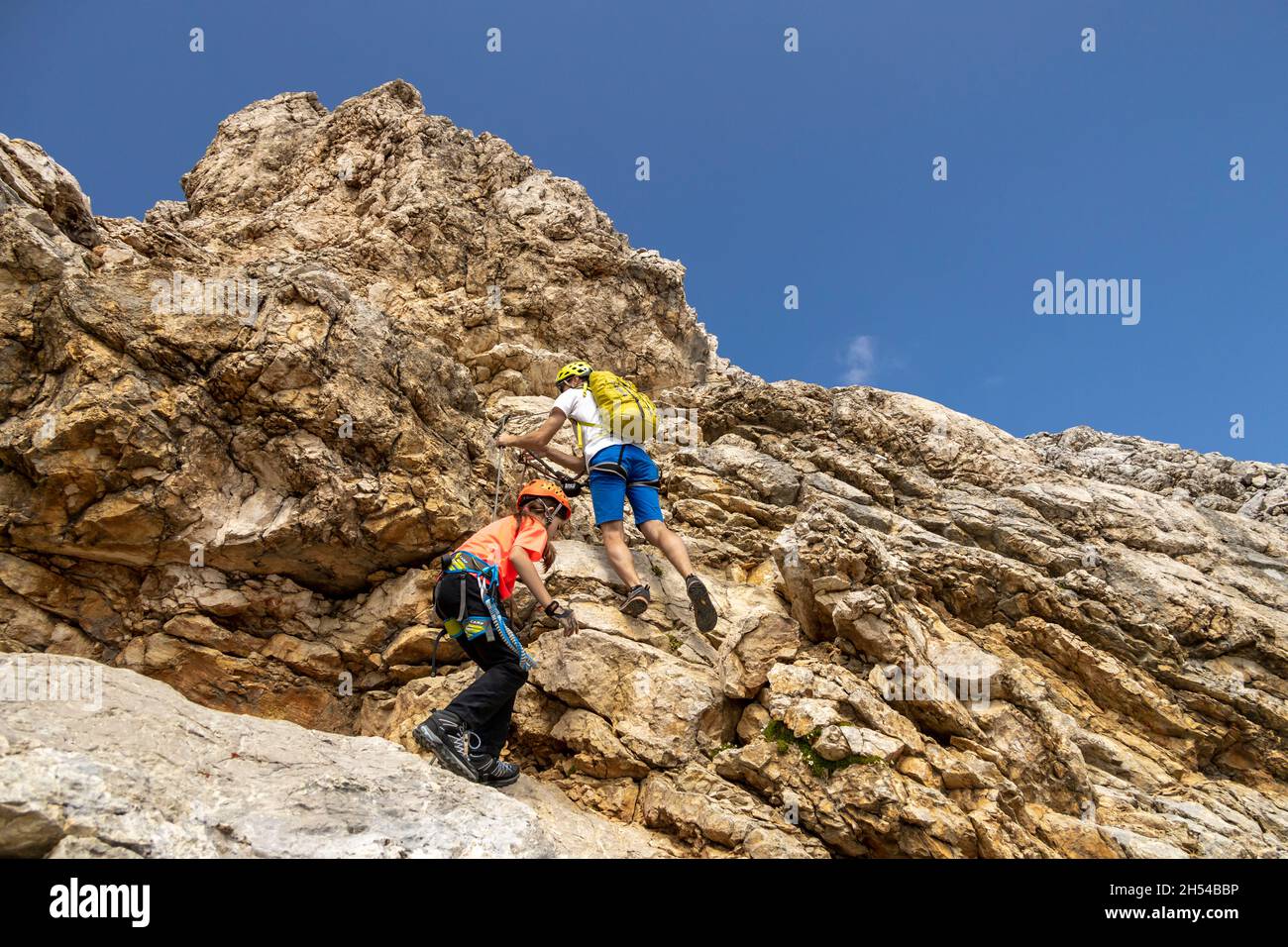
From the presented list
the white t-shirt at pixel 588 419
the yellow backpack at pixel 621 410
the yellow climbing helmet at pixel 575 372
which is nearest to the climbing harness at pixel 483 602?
the white t-shirt at pixel 588 419

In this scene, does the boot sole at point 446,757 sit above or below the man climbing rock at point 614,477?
below

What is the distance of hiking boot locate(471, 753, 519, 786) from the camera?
6.85 m

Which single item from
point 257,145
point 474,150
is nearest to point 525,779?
point 474,150

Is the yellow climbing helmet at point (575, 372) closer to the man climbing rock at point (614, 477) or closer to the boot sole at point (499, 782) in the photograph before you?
the man climbing rock at point (614, 477)

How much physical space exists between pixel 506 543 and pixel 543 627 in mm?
1628

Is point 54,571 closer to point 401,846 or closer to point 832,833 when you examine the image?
point 401,846

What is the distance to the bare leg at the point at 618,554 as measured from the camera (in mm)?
9547

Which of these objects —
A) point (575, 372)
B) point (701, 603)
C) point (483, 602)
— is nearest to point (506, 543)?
point (483, 602)

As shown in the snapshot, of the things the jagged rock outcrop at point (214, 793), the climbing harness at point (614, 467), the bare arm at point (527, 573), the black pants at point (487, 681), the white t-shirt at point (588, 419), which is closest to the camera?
the jagged rock outcrop at point (214, 793)

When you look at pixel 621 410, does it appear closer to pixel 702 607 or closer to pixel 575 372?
pixel 575 372

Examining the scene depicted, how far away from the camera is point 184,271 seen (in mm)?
10219

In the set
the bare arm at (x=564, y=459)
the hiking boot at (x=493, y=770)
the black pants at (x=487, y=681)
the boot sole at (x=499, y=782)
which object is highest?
the bare arm at (x=564, y=459)

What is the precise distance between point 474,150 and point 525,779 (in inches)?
→ 845

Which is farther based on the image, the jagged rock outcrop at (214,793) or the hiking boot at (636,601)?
the hiking boot at (636,601)
